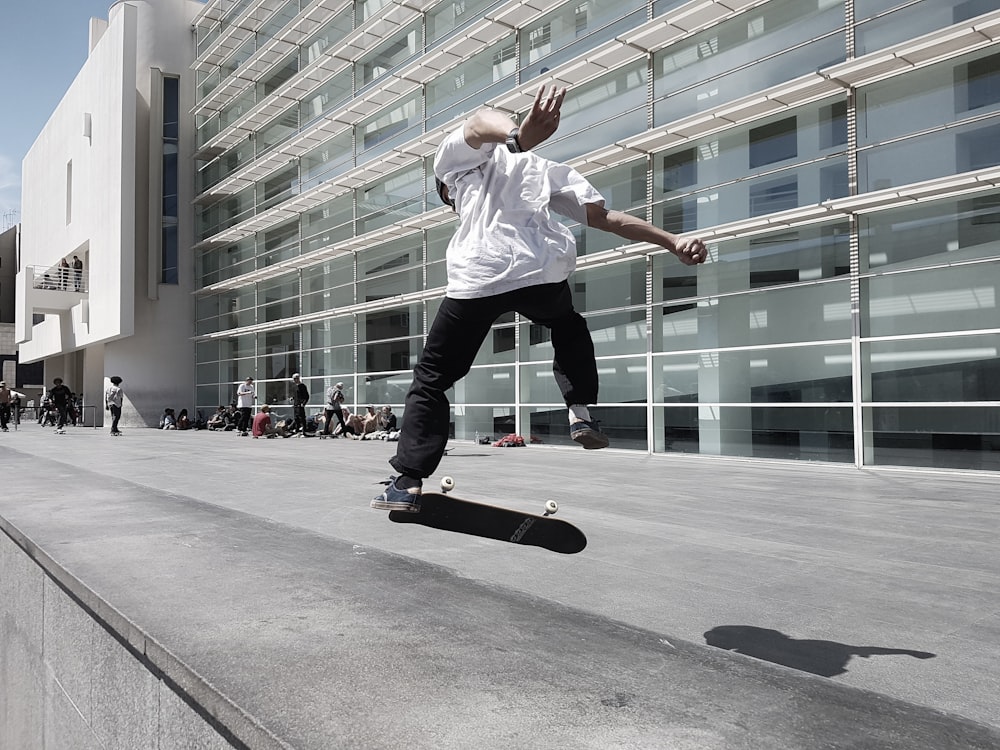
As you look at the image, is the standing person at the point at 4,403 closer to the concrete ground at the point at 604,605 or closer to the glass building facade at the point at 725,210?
the glass building facade at the point at 725,210

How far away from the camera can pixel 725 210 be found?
15039 mm

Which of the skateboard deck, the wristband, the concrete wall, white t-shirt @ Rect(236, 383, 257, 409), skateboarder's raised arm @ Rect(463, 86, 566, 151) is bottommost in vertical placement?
Answer: the concrete wall

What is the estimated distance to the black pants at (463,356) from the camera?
9.39 ft

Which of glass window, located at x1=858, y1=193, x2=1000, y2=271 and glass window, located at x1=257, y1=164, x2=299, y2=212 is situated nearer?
glass window, located at x1=858, y1=193, x2=1000, y2=271

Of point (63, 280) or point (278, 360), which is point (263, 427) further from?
point (63, 280)

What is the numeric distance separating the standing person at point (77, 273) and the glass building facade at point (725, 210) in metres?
18.7

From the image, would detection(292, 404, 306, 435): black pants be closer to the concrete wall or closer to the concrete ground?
the concrete ground

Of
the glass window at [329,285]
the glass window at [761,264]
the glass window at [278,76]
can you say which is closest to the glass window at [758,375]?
the glass window at [761,264]

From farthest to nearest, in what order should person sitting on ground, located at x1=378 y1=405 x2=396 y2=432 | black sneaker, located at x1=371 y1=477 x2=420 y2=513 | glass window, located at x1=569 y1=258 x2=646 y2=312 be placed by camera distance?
person sitting on ground, located at x1=378 y1=405 x2=396 y2=432
glass window, located at x1=569 y1=258 x2=646 y2=312
black sneaker, located at x1=371 y1=477 x2=420 y2=513

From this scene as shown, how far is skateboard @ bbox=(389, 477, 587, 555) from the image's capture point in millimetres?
3135

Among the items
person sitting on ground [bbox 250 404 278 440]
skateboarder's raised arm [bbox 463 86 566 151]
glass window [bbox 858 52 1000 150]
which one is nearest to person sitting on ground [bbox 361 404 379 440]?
person sitting on ground [bbox 250 404 278 440]

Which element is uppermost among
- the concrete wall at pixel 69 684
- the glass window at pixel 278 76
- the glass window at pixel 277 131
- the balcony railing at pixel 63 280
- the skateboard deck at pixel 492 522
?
the glass window at pixel 278 76

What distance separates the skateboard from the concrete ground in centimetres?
34

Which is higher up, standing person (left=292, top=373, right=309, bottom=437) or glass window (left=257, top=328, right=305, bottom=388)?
glass window (left=257, top=328, right=305, bottom=388)
